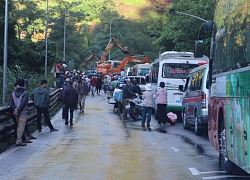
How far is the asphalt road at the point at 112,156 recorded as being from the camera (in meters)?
10.7

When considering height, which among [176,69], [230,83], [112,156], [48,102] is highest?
[176,69]

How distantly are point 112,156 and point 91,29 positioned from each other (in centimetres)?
9462

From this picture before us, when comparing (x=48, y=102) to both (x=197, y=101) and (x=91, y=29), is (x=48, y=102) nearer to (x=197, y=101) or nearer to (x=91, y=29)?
(x=197, y=101)

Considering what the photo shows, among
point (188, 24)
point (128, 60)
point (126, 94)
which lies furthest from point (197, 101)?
point (128, 60)

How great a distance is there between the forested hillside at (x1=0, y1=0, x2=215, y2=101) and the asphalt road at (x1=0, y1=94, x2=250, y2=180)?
19.3 meters

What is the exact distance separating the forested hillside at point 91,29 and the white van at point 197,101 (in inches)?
688

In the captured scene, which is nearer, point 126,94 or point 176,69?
point 176,69

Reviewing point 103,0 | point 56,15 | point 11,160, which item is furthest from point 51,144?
point 103,0

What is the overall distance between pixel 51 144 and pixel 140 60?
4662 centimetres

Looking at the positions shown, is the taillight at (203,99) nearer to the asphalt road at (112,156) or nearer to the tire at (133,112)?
the asphalt road at (112,156)

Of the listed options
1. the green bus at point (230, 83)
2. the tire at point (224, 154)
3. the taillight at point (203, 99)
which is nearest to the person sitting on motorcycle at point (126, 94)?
the taillight at point (203, 99)

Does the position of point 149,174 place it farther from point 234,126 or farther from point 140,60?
point 140,60

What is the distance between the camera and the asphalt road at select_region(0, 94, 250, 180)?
10680 millimetres

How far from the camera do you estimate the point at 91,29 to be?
350ft
